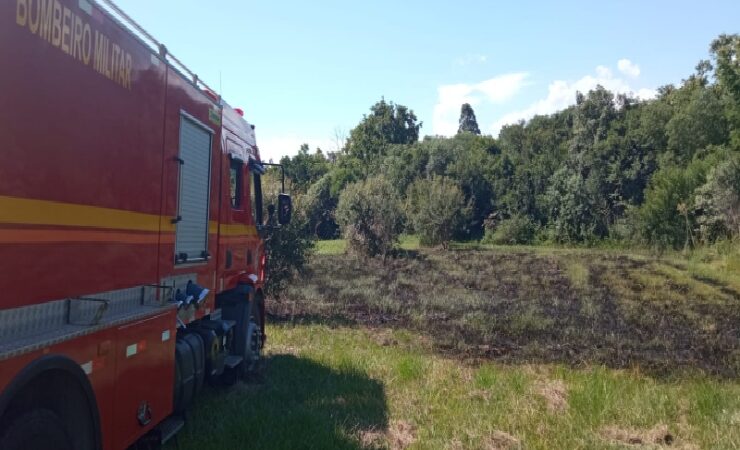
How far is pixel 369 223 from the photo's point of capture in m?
31.0

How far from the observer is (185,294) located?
230 inches

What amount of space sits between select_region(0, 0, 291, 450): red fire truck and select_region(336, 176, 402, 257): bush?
24.6 m

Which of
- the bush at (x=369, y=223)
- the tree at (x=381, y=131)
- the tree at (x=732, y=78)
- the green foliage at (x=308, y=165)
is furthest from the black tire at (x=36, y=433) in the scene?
the tree at (x=381, y=131)

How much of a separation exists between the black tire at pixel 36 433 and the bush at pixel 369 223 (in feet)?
89.3

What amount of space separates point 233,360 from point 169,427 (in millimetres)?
2225

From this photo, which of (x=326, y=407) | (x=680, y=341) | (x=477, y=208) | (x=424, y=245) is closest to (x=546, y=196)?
(x=477, y=208)

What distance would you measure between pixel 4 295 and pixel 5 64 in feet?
3.63

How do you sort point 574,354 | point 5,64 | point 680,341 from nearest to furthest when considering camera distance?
point 5,64, point 574,354, point 680,341

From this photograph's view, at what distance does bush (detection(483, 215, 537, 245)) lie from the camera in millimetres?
51000

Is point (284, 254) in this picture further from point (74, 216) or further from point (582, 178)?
point (582, 178)

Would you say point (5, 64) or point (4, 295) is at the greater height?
point (5, 64)

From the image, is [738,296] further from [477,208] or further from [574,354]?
[477,208]

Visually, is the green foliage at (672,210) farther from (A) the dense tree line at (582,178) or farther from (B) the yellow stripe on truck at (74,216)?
(B) the yellow stripe on truck at (74,216)

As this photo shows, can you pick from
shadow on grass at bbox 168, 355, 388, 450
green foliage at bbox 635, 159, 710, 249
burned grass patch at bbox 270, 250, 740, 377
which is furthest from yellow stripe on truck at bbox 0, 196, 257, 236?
green foliage at bbox 635, 159, 710, 249
